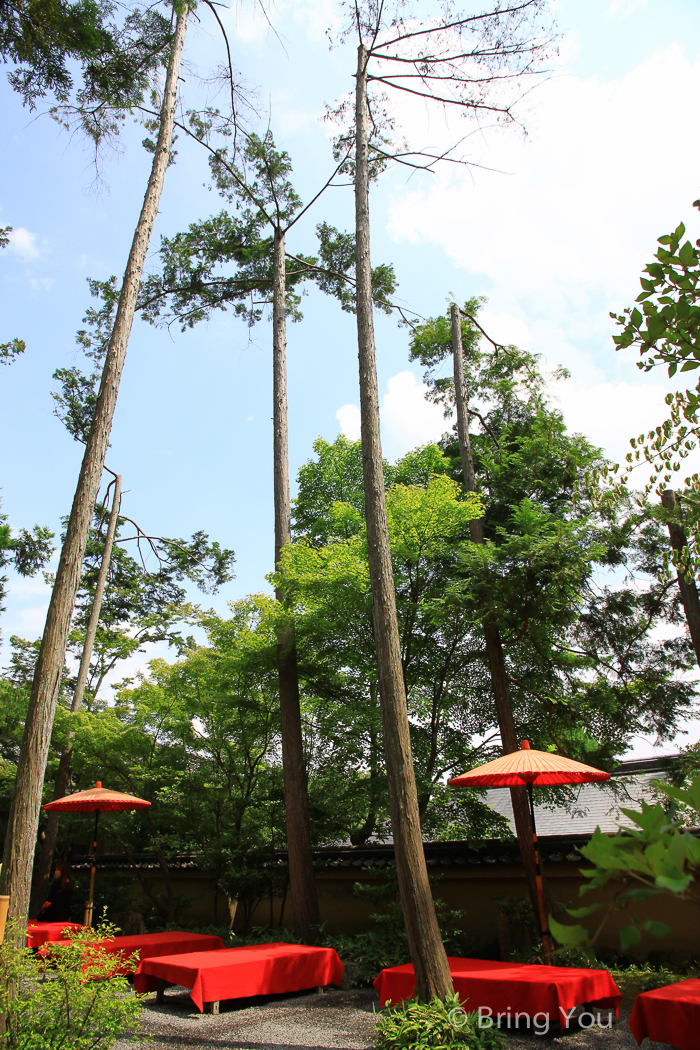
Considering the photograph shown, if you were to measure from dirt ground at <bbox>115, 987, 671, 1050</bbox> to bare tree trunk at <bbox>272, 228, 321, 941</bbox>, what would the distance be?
5.22 feet

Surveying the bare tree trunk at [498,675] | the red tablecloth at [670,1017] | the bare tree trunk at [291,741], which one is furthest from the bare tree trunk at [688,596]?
the bare tree trunk at [291,741]

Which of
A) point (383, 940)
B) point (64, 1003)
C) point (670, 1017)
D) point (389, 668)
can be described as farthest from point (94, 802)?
point (670, 1017)

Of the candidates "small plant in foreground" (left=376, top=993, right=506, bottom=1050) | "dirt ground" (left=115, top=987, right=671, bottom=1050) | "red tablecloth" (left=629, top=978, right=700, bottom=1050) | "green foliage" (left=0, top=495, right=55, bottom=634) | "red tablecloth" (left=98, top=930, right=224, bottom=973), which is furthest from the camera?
"green foliage" (left=0, top=495, right=55, bottom=634)

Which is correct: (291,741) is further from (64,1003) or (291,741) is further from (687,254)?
(687,254)

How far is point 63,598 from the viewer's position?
20.2ft

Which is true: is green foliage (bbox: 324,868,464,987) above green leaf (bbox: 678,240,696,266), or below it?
below

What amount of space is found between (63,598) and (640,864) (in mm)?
6129

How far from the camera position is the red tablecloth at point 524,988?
4.99 meters

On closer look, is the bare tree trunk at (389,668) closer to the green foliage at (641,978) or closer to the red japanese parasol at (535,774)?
the red japanese parasol at (535,774)

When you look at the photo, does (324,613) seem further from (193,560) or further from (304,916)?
(193,560)

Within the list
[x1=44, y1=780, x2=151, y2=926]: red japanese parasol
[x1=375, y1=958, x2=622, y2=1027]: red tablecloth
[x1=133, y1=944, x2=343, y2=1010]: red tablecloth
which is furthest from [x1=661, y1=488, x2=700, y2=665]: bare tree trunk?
[x1=44, y1=780, x2=151, y2=926]: red japanese parasol

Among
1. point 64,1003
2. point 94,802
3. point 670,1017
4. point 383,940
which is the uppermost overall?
point 94,802

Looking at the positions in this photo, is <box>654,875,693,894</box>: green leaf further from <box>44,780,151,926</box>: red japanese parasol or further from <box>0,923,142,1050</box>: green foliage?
<box>44,780,151,926</box>: red japanese parasol

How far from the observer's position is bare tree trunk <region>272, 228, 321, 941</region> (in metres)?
8.91
